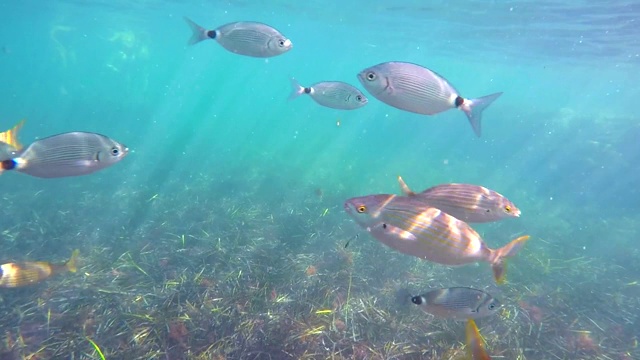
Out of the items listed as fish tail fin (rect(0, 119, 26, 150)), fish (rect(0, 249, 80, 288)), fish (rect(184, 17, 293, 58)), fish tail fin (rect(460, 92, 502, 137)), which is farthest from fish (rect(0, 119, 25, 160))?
fish tail fin (rect(460, 92, 502, 137))

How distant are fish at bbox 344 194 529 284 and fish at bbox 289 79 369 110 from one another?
106 inches

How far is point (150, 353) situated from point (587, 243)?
17.0 m

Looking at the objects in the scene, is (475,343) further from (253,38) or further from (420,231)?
(253,38)

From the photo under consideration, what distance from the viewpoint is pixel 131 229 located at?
34.5 ft

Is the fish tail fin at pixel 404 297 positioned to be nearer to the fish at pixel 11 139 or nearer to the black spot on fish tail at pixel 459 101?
the black spot on fish tail at pixel 459 101

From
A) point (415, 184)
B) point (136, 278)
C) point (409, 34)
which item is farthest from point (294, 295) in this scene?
point (409, 34)

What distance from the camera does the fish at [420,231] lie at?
310 centimetres

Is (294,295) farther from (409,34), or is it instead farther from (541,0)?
(409,34)

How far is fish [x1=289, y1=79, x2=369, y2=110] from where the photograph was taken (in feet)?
18.4

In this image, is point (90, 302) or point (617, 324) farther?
point (617, 324)

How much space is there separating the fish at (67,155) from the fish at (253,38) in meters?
2.45

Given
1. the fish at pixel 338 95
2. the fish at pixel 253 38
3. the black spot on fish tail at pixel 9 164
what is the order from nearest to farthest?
the black spot on fish tail at pixel 9 164, the fish at pixel 253 38, the fish at pixel 338 95

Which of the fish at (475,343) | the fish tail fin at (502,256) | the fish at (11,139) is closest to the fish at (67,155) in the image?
the fish at (11,139)

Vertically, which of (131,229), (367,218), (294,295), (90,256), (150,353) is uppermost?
(367,218)
